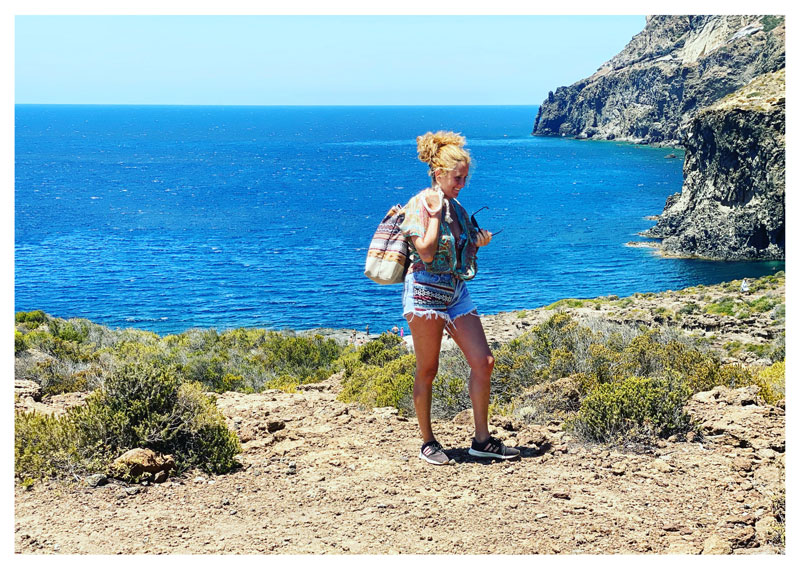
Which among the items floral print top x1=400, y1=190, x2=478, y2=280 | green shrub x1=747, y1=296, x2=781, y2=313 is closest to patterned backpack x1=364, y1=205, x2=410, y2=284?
floral print top x1=400, y1=190, x2=478, y2=280

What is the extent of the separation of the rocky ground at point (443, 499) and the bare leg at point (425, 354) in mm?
378

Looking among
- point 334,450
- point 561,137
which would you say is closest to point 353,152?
point 561,137

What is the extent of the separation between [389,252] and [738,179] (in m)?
50.5

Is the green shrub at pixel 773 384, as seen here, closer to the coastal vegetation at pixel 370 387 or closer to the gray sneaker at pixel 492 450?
the coastal vegetation at pixel 370 387

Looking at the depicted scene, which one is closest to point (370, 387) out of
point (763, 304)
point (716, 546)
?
point (716, 546)

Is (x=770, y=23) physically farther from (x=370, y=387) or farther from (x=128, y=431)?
(x=128, y=431)

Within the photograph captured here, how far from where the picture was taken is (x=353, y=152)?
132 meters

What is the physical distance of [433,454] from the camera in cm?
488

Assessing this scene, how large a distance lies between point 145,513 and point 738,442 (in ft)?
12.8

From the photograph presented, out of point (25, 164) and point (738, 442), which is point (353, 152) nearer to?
point (25, 164)

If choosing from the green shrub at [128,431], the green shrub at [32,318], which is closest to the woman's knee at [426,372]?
the green shrub at [128,431]

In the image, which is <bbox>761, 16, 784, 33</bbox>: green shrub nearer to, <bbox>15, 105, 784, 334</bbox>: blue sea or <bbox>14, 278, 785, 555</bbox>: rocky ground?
<bbox>15, 105, 784, 334</bbox>: blue sea

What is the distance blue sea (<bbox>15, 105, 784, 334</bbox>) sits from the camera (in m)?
40.0

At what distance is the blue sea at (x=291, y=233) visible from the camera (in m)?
40.0
